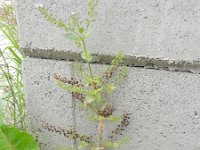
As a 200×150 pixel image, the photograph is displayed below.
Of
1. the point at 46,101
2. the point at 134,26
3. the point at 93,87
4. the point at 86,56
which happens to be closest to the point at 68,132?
the point at 46,101

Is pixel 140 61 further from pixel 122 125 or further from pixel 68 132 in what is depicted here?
pixel 68 132

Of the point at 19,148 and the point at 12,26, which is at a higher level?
the point at 12,26

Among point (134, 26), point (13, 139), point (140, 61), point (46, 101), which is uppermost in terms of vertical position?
point (134, 26)

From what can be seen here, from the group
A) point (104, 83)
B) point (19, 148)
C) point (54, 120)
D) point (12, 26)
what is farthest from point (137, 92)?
point (12, 26)

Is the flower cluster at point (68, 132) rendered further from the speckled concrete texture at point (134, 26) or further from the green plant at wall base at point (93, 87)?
the speckled concrete texture at point (134, 26)

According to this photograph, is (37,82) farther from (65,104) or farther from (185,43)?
(185,43)

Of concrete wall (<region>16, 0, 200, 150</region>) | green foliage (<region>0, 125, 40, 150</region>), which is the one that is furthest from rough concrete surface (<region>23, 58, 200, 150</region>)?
green foliage (<region>0, 125, 40, 150</region>)

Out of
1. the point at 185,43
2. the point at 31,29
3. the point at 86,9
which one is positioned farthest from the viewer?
the point at 31,29
